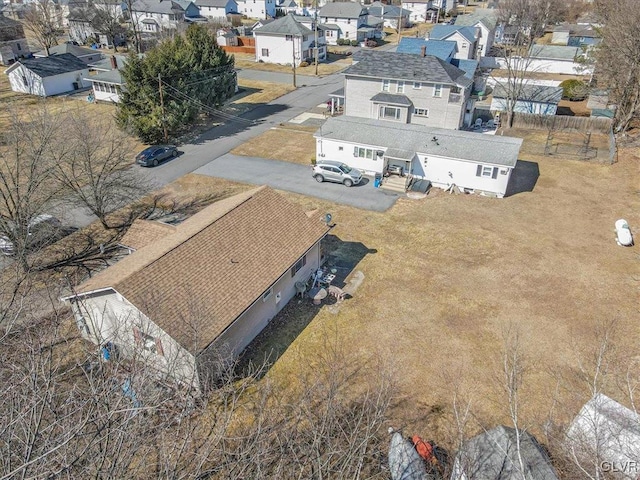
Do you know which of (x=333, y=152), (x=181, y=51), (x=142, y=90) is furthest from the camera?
(x=181, y=51)

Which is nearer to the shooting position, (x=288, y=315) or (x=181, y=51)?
(x=288, y=315)

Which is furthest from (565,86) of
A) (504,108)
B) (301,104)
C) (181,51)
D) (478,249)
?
(181,51)

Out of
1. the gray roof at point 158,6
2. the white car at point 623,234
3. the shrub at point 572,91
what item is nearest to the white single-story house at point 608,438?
the white car at point 623,234

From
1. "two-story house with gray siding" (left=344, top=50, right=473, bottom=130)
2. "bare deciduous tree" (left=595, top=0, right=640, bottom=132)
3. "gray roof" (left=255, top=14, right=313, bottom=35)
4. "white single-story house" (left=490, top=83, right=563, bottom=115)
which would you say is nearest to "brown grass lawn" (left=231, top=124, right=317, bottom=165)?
"two-story house with gray siding" (left=344, top=50, right=473, bottom=130)

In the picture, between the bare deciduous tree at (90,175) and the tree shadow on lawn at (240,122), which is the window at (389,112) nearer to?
the tree shadow on lawn at (240,122)

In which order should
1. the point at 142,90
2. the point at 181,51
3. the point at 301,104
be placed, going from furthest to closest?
1. the point at 301,104
2. the point at 181,51
3. the point at 142,90

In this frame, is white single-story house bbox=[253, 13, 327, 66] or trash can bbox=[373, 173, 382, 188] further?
white single-story house bbox=[253, 13, 327, 66]

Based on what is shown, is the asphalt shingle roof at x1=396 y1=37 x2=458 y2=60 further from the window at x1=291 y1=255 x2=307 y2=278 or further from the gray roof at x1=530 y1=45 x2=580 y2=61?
the window at x1=291 y1=255 x2=307 y2=278

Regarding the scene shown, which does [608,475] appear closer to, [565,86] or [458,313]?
[458,313]
